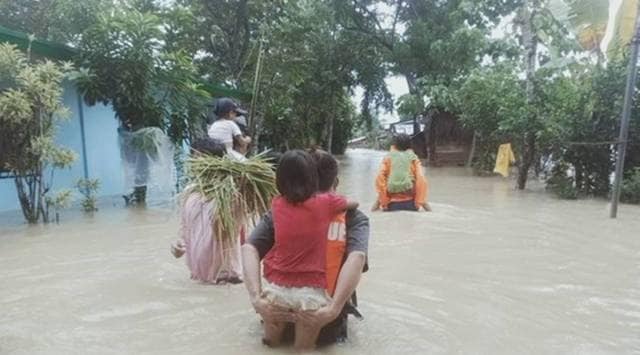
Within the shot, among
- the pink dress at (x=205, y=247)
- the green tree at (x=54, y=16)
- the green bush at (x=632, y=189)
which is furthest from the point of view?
the green bush at (x=632, y=189)

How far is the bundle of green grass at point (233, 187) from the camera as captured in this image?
3.89 meters

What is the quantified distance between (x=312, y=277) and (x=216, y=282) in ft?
5.28

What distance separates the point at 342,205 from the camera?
112 inches

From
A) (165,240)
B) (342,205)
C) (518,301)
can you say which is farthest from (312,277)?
(165,240)

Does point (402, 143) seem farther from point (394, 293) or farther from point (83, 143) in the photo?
point (83, 143)

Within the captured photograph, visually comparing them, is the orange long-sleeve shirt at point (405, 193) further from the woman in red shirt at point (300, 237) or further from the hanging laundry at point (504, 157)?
the hanging laundry at point (504, 157)

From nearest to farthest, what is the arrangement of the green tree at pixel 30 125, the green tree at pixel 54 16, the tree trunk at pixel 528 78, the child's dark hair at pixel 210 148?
1. the child's dark hair at pixel 210 148
2. the green tree at pixel 30 125
3. the green tree at pixel 54 16
4. the tree trunk at pixel 528 78

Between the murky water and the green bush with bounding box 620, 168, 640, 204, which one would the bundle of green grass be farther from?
the green bush with bounding box 620, 168, 640, 204

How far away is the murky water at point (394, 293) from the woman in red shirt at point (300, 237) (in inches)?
14.6

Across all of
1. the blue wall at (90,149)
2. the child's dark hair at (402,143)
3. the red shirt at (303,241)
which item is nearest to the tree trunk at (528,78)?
the child's dark hair at (402,143)

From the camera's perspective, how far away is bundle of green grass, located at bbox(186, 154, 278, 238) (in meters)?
3.89

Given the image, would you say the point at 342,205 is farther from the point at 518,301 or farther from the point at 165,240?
the point at 165,240

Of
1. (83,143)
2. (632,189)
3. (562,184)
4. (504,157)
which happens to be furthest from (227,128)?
(504,157)

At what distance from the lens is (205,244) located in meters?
4.14
